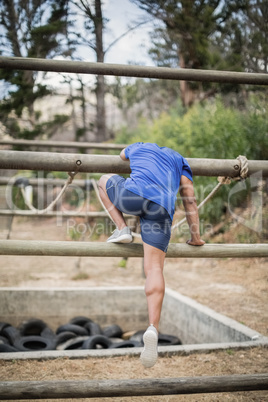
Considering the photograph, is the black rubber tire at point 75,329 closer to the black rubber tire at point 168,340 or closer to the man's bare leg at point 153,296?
the black rubber tire at point 168,340

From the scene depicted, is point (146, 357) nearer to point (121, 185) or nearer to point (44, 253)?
point (44, 253)

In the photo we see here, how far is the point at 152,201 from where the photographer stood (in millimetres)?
2045

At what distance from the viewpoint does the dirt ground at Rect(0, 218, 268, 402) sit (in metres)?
2.60

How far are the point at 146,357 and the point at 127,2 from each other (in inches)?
198

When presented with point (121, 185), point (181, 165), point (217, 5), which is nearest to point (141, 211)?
point (121, 185)

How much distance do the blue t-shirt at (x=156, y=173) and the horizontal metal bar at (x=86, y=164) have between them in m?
0.06

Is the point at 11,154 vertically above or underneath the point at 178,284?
above

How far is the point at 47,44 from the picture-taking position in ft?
17.5

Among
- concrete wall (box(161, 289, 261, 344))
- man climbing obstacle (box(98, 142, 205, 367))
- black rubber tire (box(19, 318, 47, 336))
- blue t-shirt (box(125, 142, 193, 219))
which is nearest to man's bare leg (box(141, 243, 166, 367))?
man climbing obstacle (box(98, 142, 205, 367))

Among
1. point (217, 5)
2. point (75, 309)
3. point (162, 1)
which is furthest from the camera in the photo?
point (217, 5)

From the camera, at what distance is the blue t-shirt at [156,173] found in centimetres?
206

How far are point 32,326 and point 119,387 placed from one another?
9.90ft

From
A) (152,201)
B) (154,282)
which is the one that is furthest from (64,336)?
(152,201)

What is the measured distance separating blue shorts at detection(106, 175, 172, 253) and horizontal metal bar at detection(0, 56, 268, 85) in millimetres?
656
